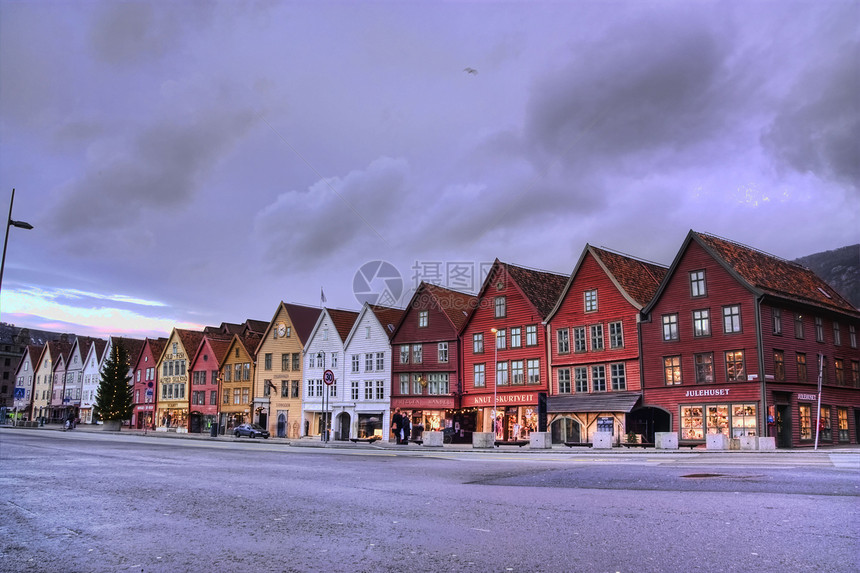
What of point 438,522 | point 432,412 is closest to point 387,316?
point 432,412

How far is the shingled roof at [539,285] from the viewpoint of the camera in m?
53.5

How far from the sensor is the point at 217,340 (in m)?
83.3

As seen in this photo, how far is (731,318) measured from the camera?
41.1m

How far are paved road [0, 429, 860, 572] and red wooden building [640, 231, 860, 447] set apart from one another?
2256cm

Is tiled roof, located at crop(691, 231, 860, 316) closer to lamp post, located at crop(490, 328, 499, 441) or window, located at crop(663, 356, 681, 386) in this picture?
window, located at crop(663, 356, 681, 386)

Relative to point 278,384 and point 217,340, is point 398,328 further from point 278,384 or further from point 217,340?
point 217,340

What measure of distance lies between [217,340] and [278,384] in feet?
50.1

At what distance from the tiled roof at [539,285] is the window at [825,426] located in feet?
62.0

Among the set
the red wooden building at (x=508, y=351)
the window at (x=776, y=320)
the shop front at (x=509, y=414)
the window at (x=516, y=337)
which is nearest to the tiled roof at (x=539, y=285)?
the red wooden building at (x=508, y=351)

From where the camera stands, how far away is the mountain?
13838 centimetres

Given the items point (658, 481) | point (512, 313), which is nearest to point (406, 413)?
point (512, 313)

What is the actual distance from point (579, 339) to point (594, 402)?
481 centimetres

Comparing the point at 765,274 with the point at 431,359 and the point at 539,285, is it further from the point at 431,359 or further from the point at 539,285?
the point at 431,359

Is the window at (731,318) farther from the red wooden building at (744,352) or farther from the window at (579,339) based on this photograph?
the window at (579,339)
